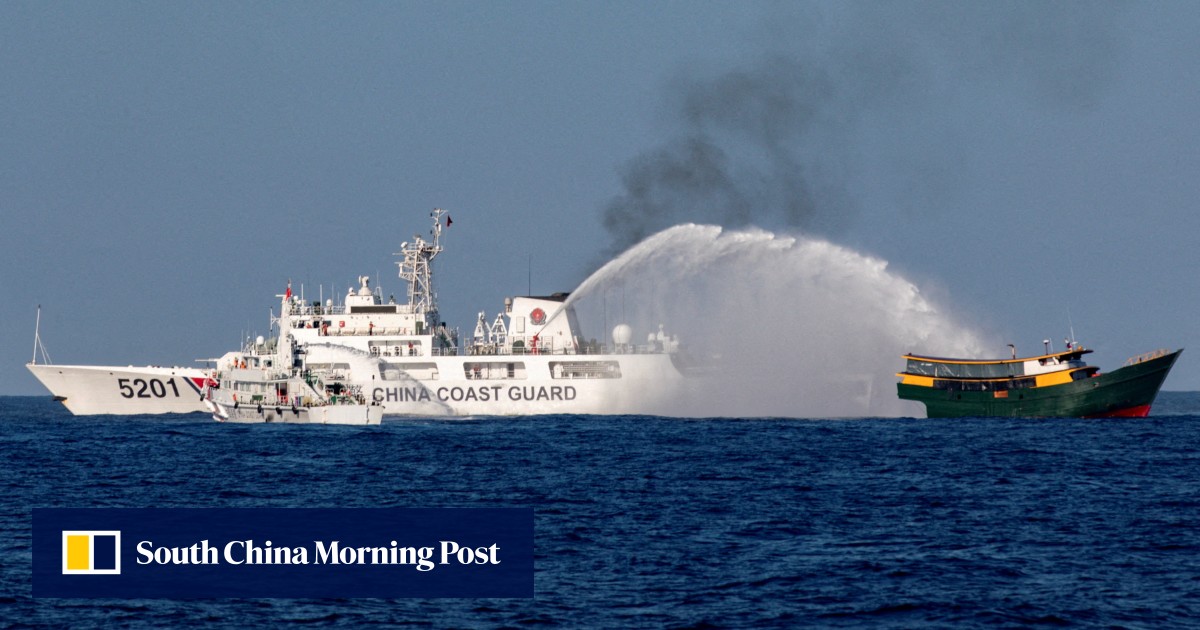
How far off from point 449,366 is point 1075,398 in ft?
115

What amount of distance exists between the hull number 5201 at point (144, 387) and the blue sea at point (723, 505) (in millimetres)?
10686

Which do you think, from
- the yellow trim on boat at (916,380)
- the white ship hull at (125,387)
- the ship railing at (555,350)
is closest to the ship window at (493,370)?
the ship railing at (555,350)

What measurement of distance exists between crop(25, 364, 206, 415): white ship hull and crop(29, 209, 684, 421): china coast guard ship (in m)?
0.08

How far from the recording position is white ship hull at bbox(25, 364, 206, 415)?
74.7 meters

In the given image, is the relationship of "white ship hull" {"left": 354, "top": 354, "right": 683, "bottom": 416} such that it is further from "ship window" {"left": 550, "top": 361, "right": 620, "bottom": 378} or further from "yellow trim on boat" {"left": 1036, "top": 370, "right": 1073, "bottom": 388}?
"yellow trim on boat" {"left": 1036, "top": 370, "right": 1073, "bottom": 388}

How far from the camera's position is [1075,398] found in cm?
6562

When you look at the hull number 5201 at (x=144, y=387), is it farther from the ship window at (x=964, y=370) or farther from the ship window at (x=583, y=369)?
the ship window at (x=964, y=370)

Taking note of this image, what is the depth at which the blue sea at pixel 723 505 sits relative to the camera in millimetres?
21625

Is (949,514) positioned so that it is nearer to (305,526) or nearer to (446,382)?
(305,526)

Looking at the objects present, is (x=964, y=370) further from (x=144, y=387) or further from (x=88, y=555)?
(x=88, y=555)

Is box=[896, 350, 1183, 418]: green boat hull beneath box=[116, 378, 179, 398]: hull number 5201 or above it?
beneath

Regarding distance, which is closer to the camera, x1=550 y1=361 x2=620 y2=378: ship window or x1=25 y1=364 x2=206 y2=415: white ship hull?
Answer: x1=550 y1=361 x2=620 y2=378: ship window

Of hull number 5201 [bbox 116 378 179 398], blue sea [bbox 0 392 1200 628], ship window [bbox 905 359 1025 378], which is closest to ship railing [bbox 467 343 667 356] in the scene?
blue sea [bbox 0 392 1200 628]

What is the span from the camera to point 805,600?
22.3 m
